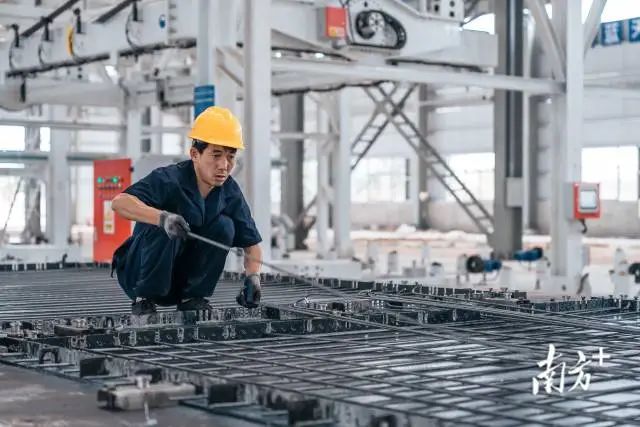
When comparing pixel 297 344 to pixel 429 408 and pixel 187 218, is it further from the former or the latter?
pixel 429 408

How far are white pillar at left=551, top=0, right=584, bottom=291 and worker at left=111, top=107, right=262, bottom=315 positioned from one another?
7.41m

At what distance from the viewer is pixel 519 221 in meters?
18.2

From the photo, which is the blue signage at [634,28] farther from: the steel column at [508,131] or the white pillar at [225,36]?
the white pillar at [225,36]

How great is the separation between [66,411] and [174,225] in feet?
4.99

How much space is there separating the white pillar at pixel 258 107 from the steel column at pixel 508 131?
27.4 ft

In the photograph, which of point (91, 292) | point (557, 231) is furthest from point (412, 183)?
point (91, 292)

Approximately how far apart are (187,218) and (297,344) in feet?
2.94

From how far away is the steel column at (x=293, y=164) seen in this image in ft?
75.1

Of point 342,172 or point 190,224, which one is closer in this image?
point 190,224

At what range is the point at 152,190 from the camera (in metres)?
5.23

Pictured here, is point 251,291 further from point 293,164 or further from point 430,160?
point 293,164

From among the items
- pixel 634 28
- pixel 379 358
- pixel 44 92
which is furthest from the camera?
pixel 634 28

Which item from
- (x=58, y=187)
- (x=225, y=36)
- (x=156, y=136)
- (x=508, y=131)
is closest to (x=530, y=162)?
(x=156, y=136)

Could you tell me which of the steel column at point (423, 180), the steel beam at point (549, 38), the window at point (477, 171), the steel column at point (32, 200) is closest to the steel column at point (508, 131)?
the steel beam at point (549, 38)
